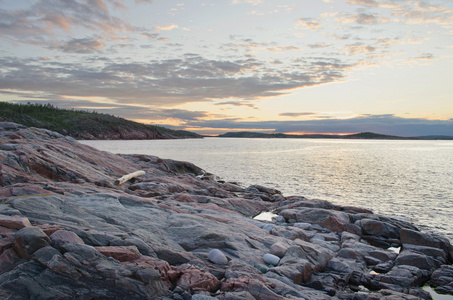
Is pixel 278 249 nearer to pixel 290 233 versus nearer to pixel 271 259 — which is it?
pixel 271 259

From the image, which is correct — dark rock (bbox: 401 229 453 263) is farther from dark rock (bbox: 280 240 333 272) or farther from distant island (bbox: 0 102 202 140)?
distant island (bbox: 0 102 202 140)

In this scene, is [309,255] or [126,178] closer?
[309,255]

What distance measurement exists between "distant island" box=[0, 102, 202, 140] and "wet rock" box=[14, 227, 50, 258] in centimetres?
13257

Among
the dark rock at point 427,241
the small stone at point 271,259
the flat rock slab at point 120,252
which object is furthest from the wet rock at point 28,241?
the dark rock at point 427,241

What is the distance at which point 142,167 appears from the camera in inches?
1216

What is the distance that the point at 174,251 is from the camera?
8164mm

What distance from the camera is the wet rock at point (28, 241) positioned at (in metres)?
6.19

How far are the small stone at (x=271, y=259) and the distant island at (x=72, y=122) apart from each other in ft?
436

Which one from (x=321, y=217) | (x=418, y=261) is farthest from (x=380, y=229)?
(x=418, y=261)

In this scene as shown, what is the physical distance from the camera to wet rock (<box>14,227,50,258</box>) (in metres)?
6.19

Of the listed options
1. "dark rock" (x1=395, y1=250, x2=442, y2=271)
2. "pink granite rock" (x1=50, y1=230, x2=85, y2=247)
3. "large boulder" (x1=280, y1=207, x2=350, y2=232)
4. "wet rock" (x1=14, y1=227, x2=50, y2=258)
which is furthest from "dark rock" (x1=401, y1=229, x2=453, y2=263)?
"wet rock" (x1=14, y1=227, x2=50, y2=258)

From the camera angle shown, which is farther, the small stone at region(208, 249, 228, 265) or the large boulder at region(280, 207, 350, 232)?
the large boulder at region(280, 207, 350, 232)

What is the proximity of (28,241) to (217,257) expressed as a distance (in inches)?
178

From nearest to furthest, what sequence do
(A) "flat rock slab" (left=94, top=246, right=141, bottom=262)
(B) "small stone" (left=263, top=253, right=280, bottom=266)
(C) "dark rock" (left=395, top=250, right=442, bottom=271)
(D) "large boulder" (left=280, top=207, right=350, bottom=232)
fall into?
(A) "flat rock slab" (left=94, top=246, right=141, bottom=262)
(B) "small stone" (left=263, top=253, right=280, bottom=266)
(C) "dark rock" (left=395, top=250, right=442, bottom=271)
(D) "large boulder" (left=280, top=207, right=350, bottom=232)
